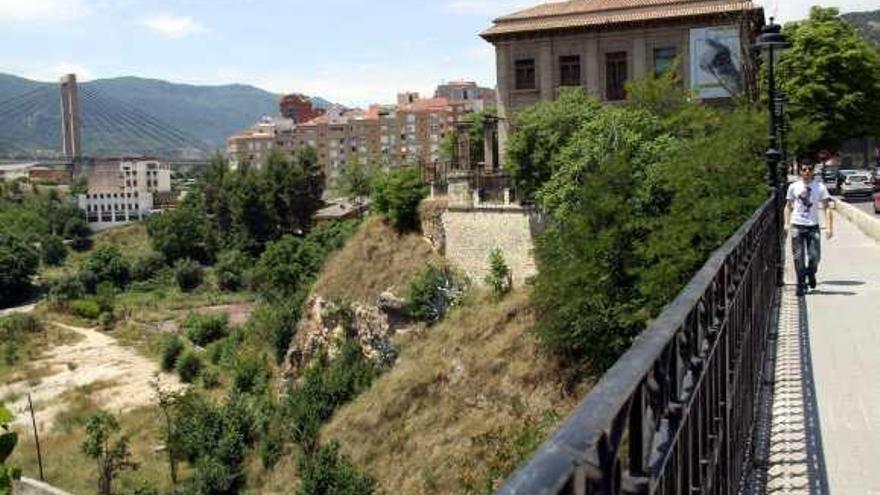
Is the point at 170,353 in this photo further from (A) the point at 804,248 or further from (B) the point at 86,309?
(A) the point at 804,248

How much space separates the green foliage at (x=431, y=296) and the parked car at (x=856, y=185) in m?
18.1

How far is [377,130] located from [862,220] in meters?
100

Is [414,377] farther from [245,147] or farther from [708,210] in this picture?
[245,147]

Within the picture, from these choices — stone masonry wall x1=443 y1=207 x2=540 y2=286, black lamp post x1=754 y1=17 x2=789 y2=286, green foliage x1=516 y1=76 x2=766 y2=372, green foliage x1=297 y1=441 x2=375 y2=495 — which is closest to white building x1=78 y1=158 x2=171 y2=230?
stone masonry wall x1=443 y1=207 x2=540 y2=286

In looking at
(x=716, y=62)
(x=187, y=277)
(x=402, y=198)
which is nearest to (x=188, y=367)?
(x=402, y=198)

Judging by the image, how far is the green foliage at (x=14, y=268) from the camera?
79938 millimetres

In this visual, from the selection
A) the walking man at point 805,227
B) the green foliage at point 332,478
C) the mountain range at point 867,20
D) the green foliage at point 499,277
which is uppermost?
the mountain range at point 867,20

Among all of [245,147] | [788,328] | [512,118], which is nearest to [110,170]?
[245,147]

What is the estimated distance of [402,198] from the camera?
1538 inches

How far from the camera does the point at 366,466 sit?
3025 centimetres

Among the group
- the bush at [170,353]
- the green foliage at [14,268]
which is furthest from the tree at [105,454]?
the green foliage at [14,268]

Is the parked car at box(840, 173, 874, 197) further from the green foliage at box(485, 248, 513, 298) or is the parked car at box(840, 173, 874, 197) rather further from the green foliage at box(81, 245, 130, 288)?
the green foliage at box(81, 245, 130, 288)

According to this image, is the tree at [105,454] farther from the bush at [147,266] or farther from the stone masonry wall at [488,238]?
the bush at [147,266]

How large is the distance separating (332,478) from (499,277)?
10.6m
